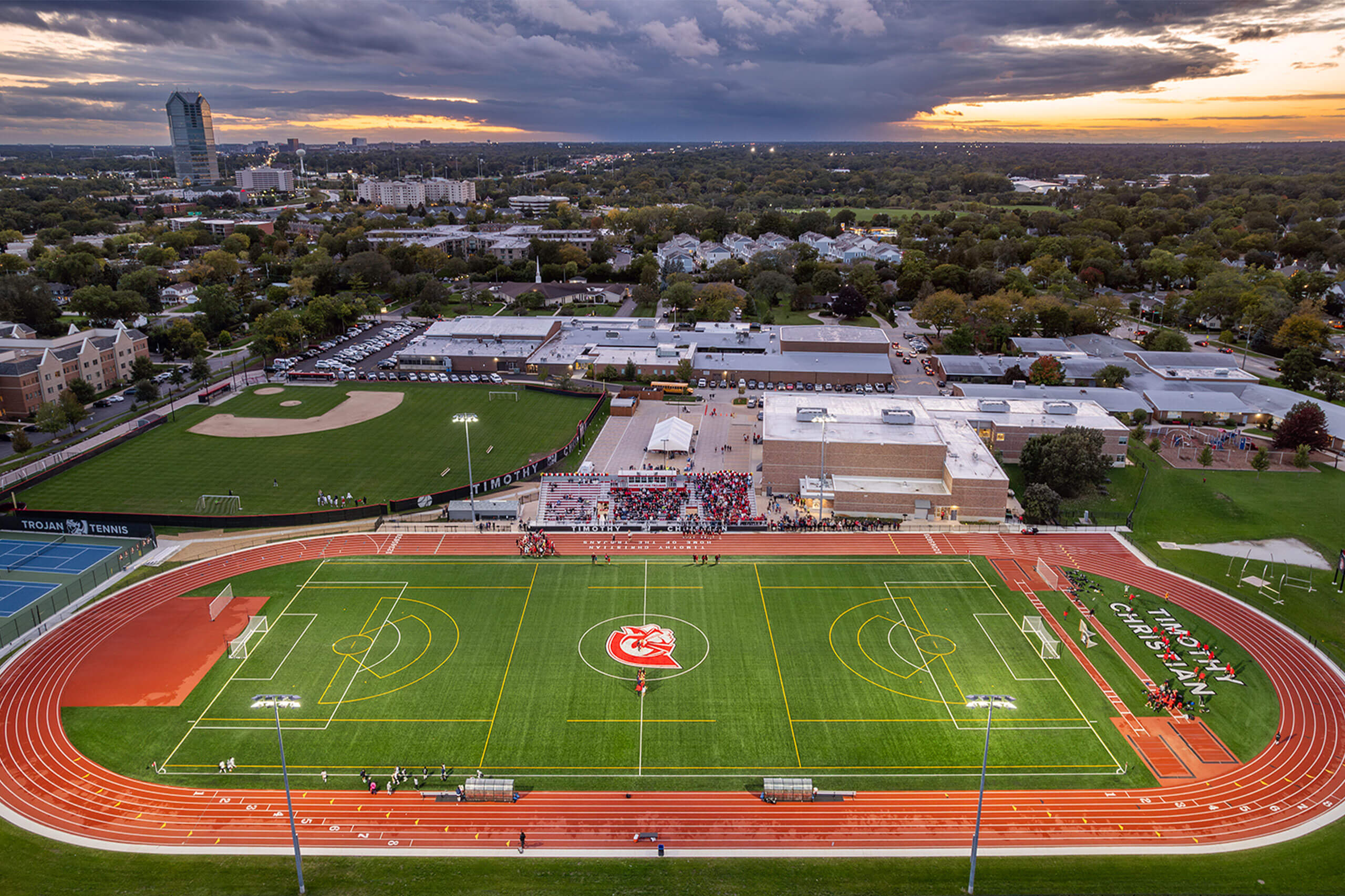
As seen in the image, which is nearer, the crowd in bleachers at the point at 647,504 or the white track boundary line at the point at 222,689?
the white track boundary line at the point at 222,689

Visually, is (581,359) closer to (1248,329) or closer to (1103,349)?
(1103,349)

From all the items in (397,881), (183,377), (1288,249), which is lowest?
(397,881)

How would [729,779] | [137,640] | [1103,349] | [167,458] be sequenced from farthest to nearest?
1. [1103,349]
2. [167,458]
3. [137,640]
4. [729,779]

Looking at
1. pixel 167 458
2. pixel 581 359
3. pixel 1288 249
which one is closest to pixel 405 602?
pixel 167 458

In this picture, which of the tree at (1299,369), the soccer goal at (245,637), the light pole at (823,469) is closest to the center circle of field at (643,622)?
the light pole at (823,469)

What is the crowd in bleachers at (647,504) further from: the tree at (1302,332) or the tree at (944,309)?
the tree at (1302,332)

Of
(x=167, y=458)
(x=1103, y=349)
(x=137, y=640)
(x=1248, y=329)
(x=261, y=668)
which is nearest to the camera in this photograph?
(x=261, y=668)
